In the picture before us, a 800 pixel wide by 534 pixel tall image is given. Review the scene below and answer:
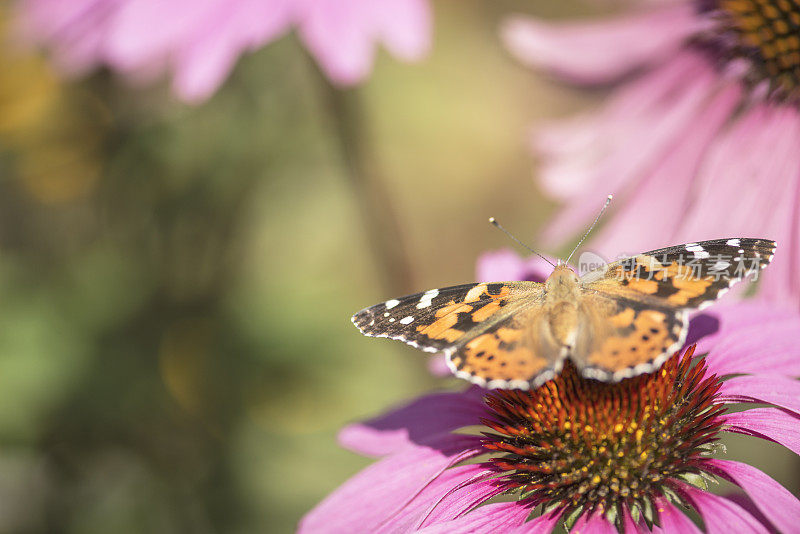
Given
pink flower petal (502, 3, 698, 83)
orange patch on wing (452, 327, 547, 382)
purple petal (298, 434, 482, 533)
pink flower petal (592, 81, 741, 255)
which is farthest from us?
pink flower petal (502, 3, 698, 83)

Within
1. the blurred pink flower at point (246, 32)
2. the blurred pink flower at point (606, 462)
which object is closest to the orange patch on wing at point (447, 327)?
the blurred pink flower at point (606, 462)

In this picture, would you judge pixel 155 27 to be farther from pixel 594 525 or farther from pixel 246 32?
pixel 594 525

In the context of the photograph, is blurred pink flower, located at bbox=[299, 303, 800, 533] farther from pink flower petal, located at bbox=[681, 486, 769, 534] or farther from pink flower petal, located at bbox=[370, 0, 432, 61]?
pink flower petal, located at bbox=[370, 0, 432, 61]

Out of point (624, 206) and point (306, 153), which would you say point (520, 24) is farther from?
point (306, 153)

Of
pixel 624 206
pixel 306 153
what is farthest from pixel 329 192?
pixel 624 206

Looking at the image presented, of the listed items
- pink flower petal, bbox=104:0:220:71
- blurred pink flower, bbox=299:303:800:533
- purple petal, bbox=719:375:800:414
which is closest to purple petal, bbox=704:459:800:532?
blurred pink flower, bbox=299:303:800:533

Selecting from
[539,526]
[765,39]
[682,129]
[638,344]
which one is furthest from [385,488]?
[765,39]
